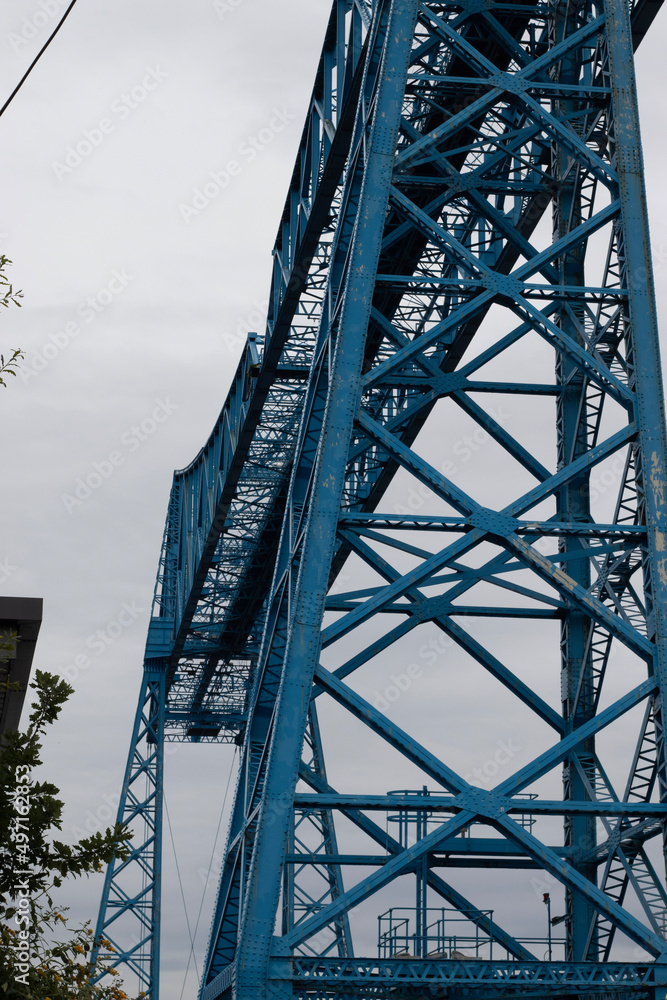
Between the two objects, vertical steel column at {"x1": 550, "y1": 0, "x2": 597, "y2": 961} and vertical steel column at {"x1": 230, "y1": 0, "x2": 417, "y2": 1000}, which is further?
vertical steel column at {"x1": 550, "y1": 0, "x2": 597, "y2": 961}

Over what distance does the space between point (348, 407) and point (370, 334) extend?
8449 mm

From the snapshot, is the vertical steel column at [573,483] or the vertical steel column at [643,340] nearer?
the vertical steel column at [643,340]

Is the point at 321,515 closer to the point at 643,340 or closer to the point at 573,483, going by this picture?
the point at 643,340

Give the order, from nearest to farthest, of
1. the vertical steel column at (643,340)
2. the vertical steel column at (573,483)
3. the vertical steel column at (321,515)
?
the vertical steel column at (321,515), the vertical steel column at (643,340), the vertical steel column at (573,483)

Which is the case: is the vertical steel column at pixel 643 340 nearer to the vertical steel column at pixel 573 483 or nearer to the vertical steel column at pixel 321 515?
the vertical steel column at pixel 573 483

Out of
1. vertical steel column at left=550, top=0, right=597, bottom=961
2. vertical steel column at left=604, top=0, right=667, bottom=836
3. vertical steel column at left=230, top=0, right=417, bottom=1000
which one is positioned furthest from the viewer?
vertical steel column at left=550, top=0, right=597, bottom=961

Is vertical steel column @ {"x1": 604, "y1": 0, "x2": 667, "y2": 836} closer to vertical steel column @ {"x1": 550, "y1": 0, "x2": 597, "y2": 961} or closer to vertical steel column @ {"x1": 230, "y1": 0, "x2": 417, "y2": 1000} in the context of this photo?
vertical steel column @ {"x1": 550, "y1": 0, "x2": 597, "y2": 961}

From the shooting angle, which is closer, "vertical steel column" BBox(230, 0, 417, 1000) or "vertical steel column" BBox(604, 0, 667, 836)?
"vertical steel column" BBox(230, 0, 417, 1000)

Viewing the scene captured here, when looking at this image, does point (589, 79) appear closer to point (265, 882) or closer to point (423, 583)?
point (423, 583)

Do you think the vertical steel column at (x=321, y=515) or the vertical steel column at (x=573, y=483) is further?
the vertical steel column at (x=573, y=483)

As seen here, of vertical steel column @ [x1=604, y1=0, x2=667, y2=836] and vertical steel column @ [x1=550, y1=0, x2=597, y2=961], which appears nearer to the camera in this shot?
vertical steel column @ [x1=604, y1=0, x2=667, y2=836]

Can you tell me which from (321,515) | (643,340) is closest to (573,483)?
(643,340)

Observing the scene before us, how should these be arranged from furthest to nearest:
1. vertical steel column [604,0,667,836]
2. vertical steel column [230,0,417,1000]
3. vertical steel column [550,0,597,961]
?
vertical steel column [550,0,597,961]
vertical steel column [604,0,667,836]
vertical steel column [230,0,417,1000]

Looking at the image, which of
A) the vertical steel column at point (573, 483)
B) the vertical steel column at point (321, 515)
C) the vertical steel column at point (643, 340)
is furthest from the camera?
the vertical steel column at point (573, 483)
